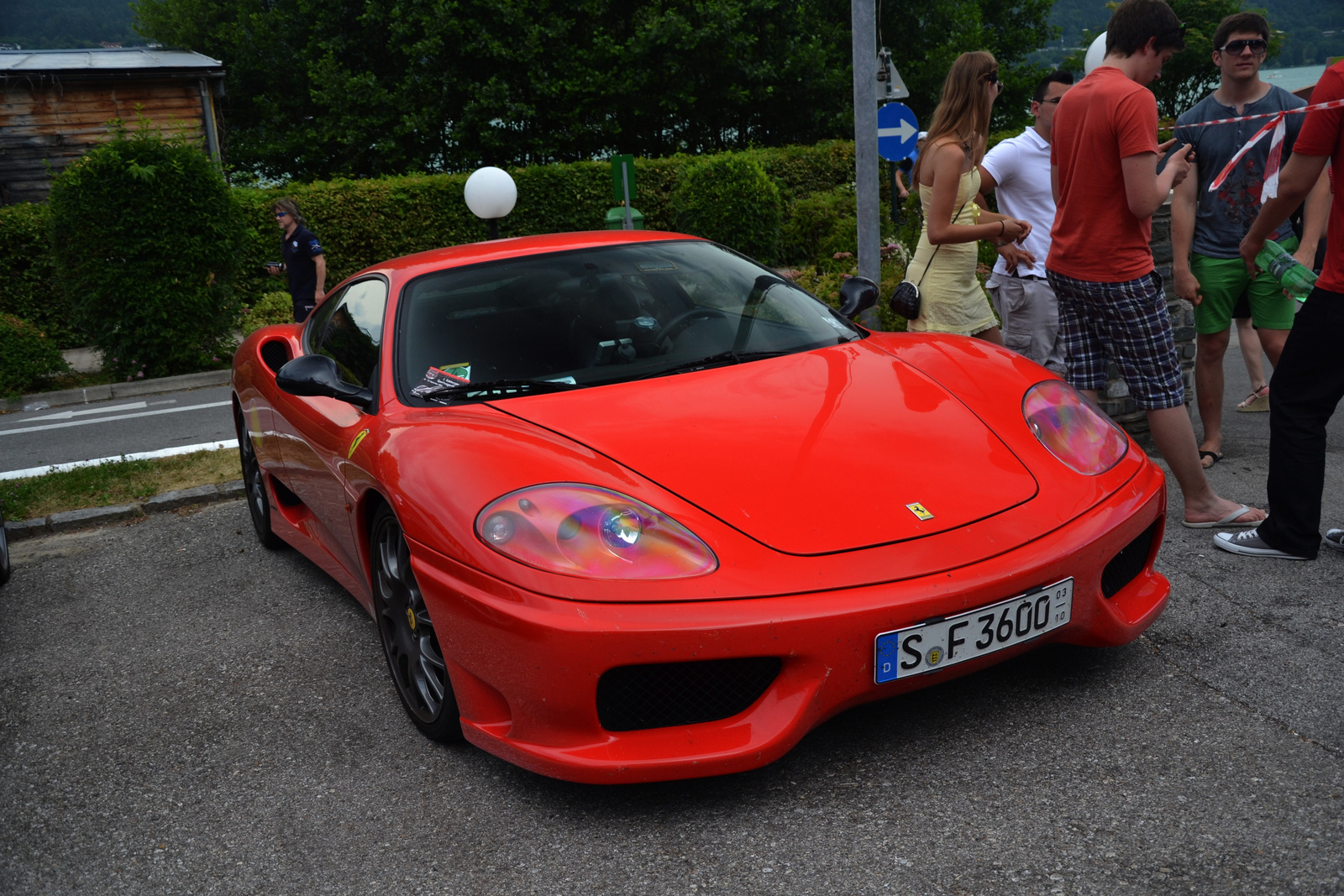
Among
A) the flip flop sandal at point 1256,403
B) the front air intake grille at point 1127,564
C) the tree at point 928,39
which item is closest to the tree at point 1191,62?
the tree at point 928,39

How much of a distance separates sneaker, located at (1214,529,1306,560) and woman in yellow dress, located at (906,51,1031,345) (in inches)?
52.4

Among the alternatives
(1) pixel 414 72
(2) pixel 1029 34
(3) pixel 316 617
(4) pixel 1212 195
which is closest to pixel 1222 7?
(2) pixel 1029 34

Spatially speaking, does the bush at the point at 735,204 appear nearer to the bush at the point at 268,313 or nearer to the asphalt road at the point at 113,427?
the bush at the point at 268,313

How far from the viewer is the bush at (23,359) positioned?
35.3 feet

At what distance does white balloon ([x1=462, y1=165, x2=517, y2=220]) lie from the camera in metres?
9.88

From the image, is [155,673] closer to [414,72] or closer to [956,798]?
[956,798]

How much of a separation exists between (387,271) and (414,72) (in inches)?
906

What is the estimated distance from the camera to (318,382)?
3.15 m

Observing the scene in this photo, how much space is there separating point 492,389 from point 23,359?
32.8ft

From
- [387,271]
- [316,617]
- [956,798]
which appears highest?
[387,271]

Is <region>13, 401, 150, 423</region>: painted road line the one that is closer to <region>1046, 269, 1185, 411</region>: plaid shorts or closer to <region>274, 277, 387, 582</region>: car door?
<region>274, 277, 387, 582</region>: car door

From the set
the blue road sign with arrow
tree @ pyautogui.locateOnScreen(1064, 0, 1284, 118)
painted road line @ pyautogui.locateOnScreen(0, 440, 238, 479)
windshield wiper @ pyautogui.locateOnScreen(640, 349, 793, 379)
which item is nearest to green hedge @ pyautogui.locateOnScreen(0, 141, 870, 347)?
the blue road sign with arrow

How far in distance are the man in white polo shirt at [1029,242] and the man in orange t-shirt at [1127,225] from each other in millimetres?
779

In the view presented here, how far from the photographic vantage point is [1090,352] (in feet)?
13.1
